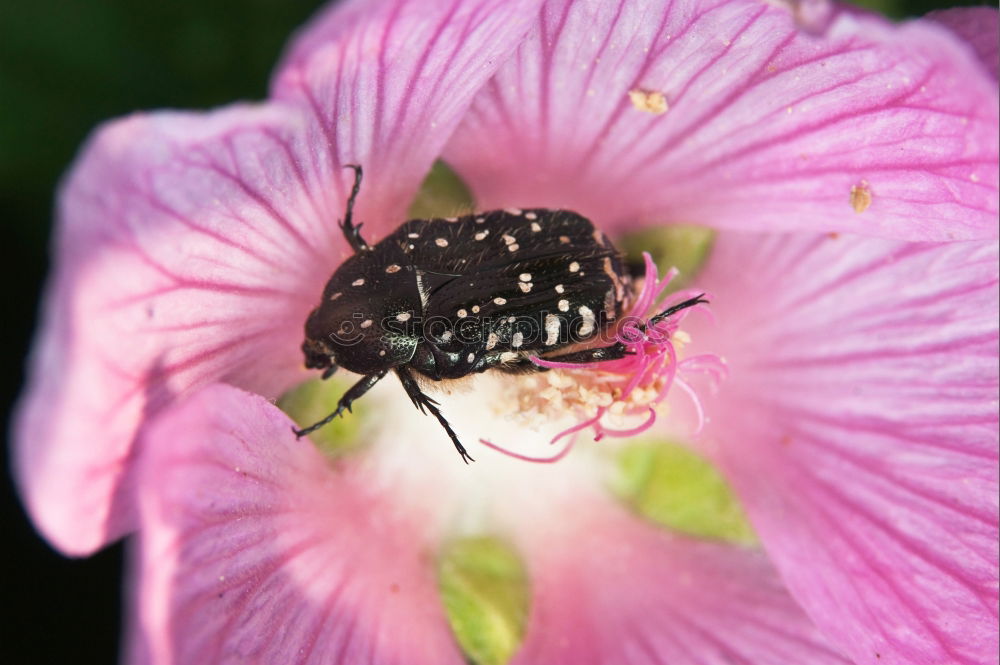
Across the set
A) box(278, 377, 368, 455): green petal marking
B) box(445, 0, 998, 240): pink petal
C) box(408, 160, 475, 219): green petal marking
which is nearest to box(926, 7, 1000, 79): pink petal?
box(445, 0, 998, 240): pink petal

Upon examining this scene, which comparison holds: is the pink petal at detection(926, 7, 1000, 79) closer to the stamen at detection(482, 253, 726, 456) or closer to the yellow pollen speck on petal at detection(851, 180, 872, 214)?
the yellow pollen speck on petal at detection(851, 180, 872, 214)

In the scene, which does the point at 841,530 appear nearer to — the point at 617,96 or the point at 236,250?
the point at 617,96

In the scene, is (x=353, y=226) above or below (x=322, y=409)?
above

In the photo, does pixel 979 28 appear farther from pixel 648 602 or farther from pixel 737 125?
pixel 648 602

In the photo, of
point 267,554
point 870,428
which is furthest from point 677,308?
point 267,554

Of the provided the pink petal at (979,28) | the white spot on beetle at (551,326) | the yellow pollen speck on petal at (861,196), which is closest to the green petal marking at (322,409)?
the white spot on beetle at (551,326)

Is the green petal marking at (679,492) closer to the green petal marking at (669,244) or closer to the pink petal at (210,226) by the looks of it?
the green petal marking at (669,244)

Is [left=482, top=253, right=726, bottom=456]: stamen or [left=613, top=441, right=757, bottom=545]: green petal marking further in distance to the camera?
[left=613, top=441, right=757, bottom=545]: green petal marking
